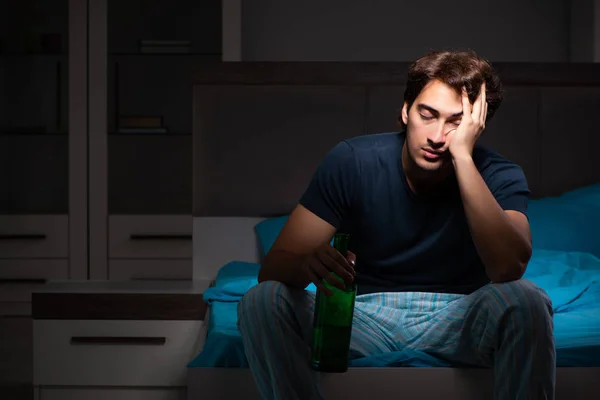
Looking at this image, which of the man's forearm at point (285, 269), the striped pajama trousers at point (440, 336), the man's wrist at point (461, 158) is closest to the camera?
the striped pajama trousers at point (440, 336)

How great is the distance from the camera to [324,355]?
1579mm

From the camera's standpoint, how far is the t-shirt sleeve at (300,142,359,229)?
1758 millimetres

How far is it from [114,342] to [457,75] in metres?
1.24

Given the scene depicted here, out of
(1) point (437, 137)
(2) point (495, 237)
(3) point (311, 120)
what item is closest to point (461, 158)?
(1) point (437, 137)

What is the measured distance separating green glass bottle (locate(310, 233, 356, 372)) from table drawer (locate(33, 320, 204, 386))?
86cm

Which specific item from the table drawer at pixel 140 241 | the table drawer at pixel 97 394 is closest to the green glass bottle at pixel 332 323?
the table drawer at pixel 97 394

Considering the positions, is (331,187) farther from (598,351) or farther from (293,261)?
(598,351)

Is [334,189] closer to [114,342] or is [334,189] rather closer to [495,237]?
[495,237]

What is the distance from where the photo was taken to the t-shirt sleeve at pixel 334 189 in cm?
176

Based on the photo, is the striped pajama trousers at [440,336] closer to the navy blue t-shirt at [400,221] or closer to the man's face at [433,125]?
the navy blue t-shirt at [400,221]

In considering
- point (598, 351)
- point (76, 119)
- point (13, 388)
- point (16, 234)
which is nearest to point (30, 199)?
point (16, 234)

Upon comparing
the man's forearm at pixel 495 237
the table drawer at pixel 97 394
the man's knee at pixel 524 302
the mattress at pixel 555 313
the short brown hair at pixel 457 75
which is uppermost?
the short brown hair at pixel 457 75

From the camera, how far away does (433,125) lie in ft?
5.96

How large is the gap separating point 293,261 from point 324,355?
0.64 ft
